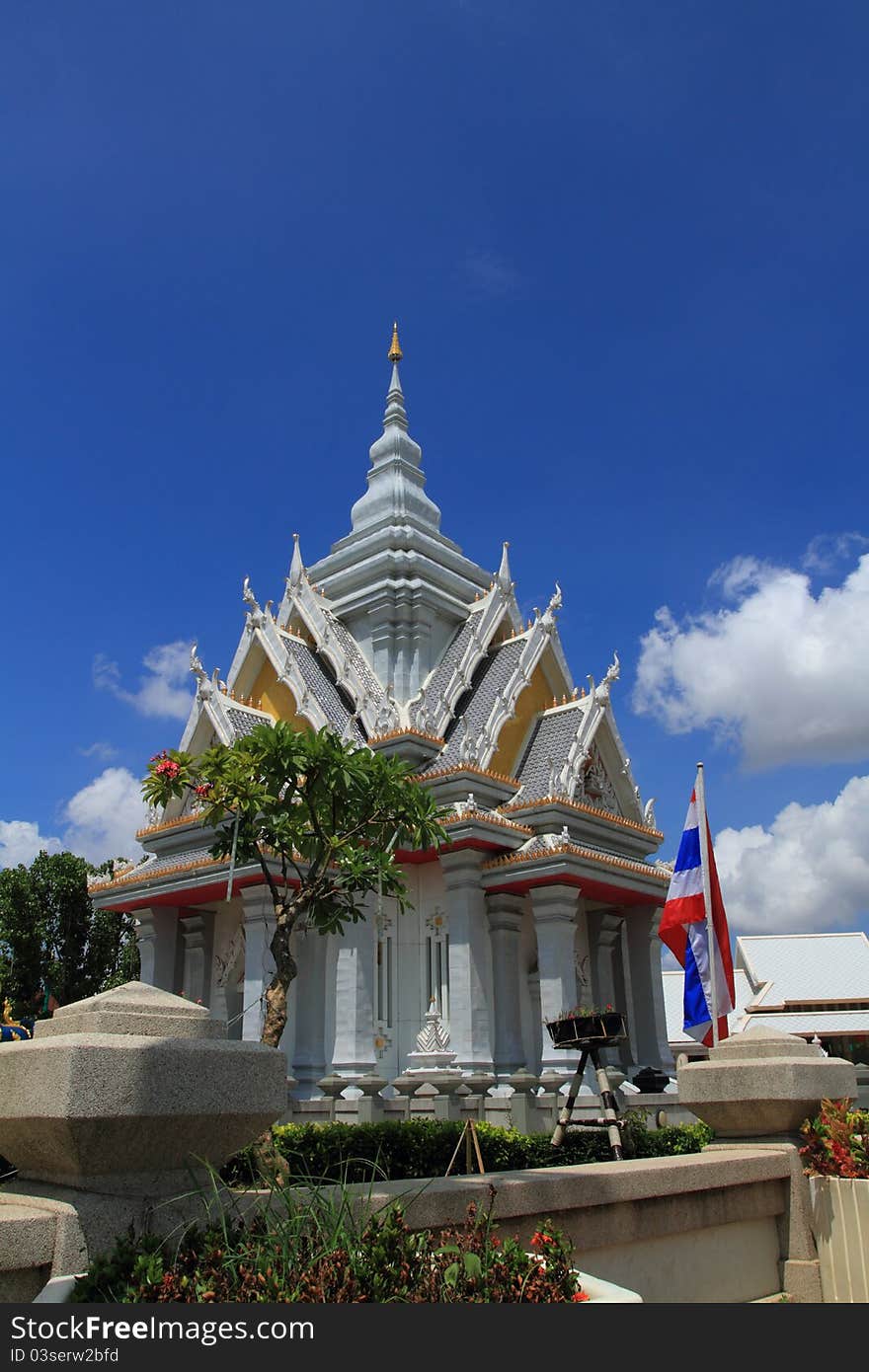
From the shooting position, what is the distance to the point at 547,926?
22219 mm

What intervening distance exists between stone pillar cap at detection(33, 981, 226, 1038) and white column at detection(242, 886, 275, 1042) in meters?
16.5

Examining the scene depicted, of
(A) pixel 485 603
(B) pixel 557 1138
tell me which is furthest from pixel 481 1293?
(A) pixel 485 603

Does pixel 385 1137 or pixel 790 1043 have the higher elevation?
pixel 790 1043

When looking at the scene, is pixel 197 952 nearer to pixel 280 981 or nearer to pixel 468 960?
pixel 468 960

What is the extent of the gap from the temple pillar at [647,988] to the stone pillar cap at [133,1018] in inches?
851

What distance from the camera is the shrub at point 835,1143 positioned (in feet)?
25.5

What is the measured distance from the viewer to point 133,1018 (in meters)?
4.91

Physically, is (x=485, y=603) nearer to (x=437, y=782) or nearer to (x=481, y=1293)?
(x=437, y=782)

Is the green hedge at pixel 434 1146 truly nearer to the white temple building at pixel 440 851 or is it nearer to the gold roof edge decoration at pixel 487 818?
the white temple building at pixel 440 851

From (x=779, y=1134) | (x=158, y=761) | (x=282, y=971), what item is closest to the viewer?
(x=779, y=1134)

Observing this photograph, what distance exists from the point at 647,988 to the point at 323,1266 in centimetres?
2266

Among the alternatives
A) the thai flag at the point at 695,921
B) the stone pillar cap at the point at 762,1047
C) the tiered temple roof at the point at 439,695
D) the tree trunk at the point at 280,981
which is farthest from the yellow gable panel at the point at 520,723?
the stone pillar cap at the point at 762,1047

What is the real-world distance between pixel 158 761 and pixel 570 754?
40.6 feet

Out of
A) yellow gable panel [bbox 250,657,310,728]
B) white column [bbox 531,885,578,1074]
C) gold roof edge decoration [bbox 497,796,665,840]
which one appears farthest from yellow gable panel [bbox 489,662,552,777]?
yellow gable panel [bbox 250,657,310,728]
